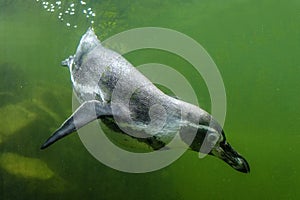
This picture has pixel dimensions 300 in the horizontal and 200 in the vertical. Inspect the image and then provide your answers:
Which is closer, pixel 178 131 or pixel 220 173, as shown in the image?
pixel 178 131

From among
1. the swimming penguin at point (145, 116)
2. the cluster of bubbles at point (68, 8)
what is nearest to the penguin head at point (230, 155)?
the swimming penguin at point (145, 116)

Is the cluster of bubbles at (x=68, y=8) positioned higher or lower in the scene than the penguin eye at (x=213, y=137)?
lower

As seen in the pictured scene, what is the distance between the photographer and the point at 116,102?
2473 mm

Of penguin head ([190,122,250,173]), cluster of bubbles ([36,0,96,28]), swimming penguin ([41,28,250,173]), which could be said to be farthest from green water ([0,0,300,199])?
penguin head ([190,122,250,173])

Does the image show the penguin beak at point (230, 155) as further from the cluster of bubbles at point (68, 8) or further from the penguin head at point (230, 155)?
the cluster of bubbles at point (68, 8)

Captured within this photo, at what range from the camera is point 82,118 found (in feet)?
7.68

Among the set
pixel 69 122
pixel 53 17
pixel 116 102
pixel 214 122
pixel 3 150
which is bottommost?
pixel 3 150

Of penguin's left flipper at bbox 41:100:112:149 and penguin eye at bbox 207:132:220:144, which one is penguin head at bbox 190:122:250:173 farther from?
penguin's left flipper at bbox 41:100:112:149

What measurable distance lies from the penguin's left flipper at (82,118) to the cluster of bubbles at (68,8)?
16.8 feet

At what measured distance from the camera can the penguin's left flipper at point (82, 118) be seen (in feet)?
7.58

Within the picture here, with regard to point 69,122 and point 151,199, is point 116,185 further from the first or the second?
point 69,122

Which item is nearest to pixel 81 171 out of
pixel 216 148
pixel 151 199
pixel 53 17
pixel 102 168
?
pixel 102 168

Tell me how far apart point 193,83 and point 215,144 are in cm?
649

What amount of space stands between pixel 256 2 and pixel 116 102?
6072mm
